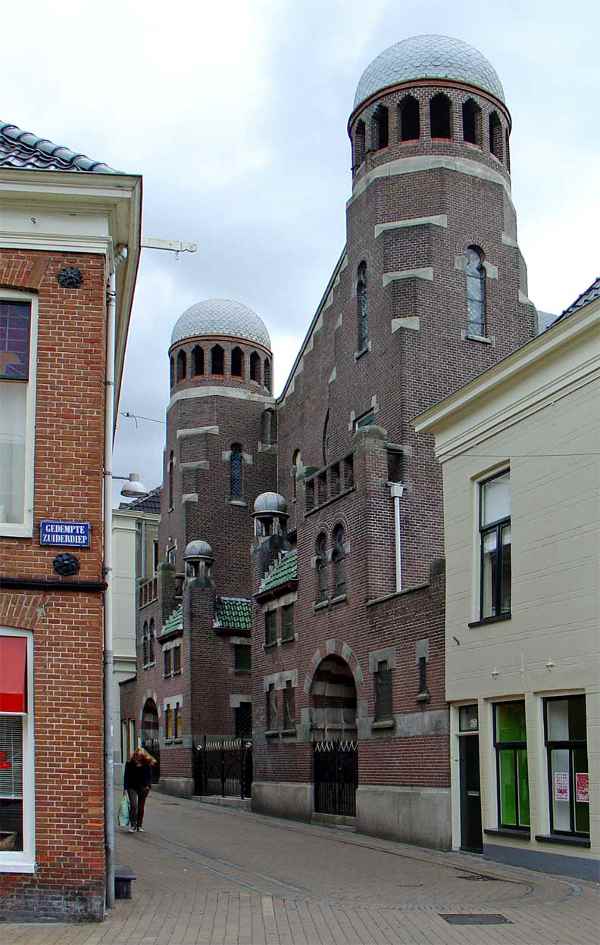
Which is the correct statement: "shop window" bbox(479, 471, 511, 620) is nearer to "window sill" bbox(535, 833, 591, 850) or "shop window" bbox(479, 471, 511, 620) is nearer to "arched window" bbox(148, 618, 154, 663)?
"window sill" bbox(535, 833, 591, 850)

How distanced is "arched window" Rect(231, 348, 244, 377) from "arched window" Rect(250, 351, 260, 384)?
51 centimetres

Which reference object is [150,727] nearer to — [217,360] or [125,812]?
[217,360]

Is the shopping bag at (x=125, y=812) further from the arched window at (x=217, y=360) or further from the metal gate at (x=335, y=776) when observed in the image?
the arched window at (x=217, y=360)

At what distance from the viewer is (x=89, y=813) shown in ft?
43.3

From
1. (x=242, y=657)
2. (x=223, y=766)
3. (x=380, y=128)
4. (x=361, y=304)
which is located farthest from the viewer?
(x=242, y=657)

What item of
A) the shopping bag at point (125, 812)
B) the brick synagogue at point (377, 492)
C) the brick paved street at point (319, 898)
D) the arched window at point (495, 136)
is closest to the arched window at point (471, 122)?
the brick synagogue at point (377, 492)

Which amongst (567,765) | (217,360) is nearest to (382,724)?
(567,765)

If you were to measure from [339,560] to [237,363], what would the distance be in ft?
67.6

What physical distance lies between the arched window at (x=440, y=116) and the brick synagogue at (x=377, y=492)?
59 mm

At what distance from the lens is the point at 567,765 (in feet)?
59.8

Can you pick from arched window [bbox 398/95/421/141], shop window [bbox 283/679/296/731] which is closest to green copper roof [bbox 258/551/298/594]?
shop window [bbox 283/679/296/731]

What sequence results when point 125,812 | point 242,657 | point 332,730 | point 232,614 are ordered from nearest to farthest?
point 125,812 < point 332,730 < point 242,657 < point 232,614

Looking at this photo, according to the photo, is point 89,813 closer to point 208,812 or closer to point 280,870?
point 280,870

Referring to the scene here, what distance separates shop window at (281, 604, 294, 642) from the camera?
1282 inches
